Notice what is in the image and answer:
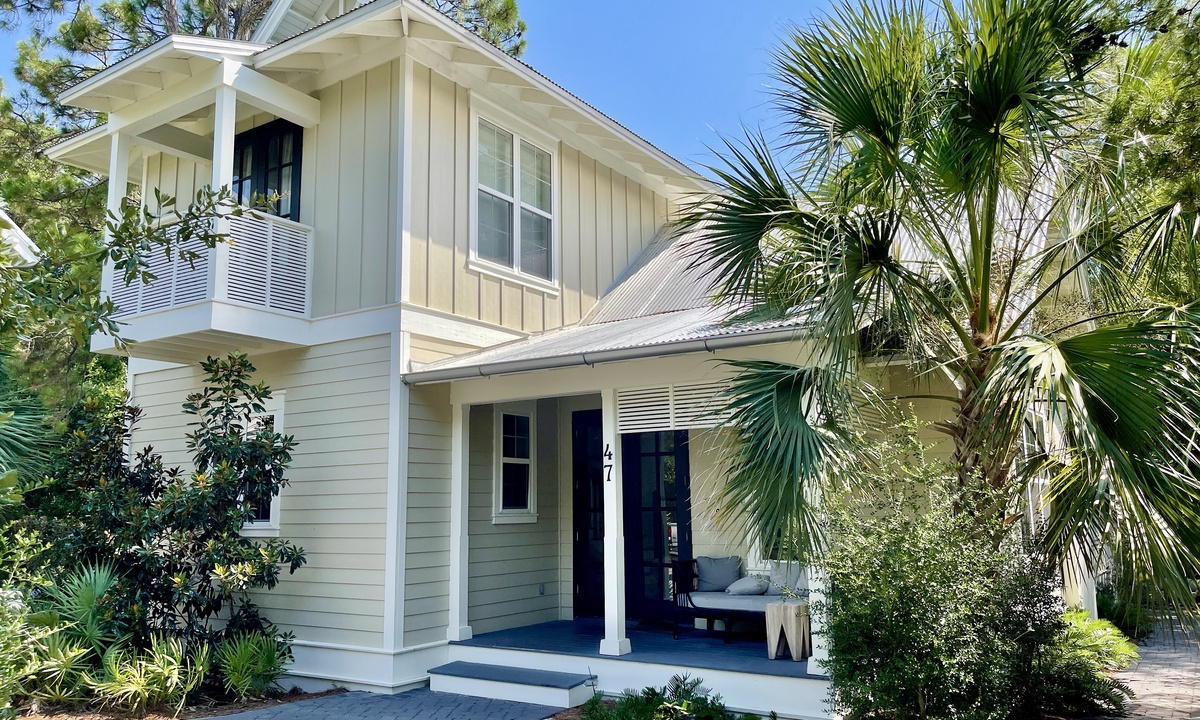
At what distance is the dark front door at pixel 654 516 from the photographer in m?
10.2

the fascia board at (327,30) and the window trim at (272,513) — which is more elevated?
the fascia board at (327,30)

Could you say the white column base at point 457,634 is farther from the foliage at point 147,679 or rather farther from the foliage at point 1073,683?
the foliage at point 1073,683

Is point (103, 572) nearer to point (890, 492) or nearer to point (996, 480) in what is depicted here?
point (890, 492)

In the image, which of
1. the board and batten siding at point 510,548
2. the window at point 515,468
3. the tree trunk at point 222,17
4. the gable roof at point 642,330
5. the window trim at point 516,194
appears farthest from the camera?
the tree trunk at point 222,17

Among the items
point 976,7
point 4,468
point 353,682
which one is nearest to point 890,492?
point 976,7

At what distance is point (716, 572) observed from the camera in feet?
31.5

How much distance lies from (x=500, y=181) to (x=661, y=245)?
Result: 11.7 feet

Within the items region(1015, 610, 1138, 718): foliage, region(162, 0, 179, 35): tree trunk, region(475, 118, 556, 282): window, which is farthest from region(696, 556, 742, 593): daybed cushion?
region(162, 0, 179, 35): tree trunk

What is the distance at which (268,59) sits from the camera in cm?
930

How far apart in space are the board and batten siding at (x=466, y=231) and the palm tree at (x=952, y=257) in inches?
144

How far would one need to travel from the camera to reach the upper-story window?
10305 millimetres

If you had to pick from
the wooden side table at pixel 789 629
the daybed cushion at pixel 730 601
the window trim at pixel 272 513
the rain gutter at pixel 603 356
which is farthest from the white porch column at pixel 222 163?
the wooden side table at pixel 789 629

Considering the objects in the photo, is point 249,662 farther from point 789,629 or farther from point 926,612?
point 926,612

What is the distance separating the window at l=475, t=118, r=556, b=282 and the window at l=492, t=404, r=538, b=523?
1736 mm
